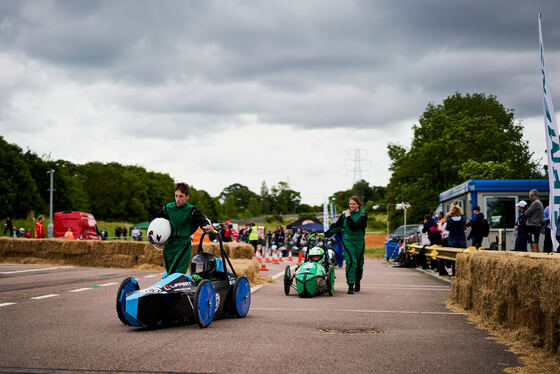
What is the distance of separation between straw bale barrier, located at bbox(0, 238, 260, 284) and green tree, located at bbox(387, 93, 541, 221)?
3527 cm

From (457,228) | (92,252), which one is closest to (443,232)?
(457,228)

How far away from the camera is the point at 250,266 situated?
16.3m

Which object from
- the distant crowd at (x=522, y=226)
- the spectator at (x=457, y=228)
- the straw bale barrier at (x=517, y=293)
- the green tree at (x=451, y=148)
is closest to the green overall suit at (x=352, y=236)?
the straw bale barrier at (x=517, y=293)

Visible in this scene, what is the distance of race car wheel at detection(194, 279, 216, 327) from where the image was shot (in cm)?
802

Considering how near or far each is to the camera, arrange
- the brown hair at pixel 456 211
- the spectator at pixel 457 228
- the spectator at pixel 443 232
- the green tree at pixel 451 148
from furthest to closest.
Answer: the green tree at pixel 451 148
the spectator at pixel 443 232
the spectator at pixel 457 228
the brown hair at pixel 456 211

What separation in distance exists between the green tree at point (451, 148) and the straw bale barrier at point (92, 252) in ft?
116

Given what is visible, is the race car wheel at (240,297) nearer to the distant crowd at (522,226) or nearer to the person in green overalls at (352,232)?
the person in green overalls at (352,232)

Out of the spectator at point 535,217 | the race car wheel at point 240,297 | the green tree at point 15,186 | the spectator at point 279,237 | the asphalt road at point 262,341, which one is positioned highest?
the green tree at point 15,186

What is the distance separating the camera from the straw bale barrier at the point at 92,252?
Answer: 22.5 meters

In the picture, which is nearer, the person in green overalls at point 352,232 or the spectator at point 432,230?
the person in green overalls at point 352,232

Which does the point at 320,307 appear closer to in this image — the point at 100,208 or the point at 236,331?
the point at 236,331

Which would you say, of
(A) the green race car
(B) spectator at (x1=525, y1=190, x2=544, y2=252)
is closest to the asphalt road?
(A) the green race car

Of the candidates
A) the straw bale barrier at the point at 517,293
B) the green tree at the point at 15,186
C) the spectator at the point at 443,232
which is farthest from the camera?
the green tree at the point at 15,186

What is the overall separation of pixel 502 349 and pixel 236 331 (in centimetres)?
289
